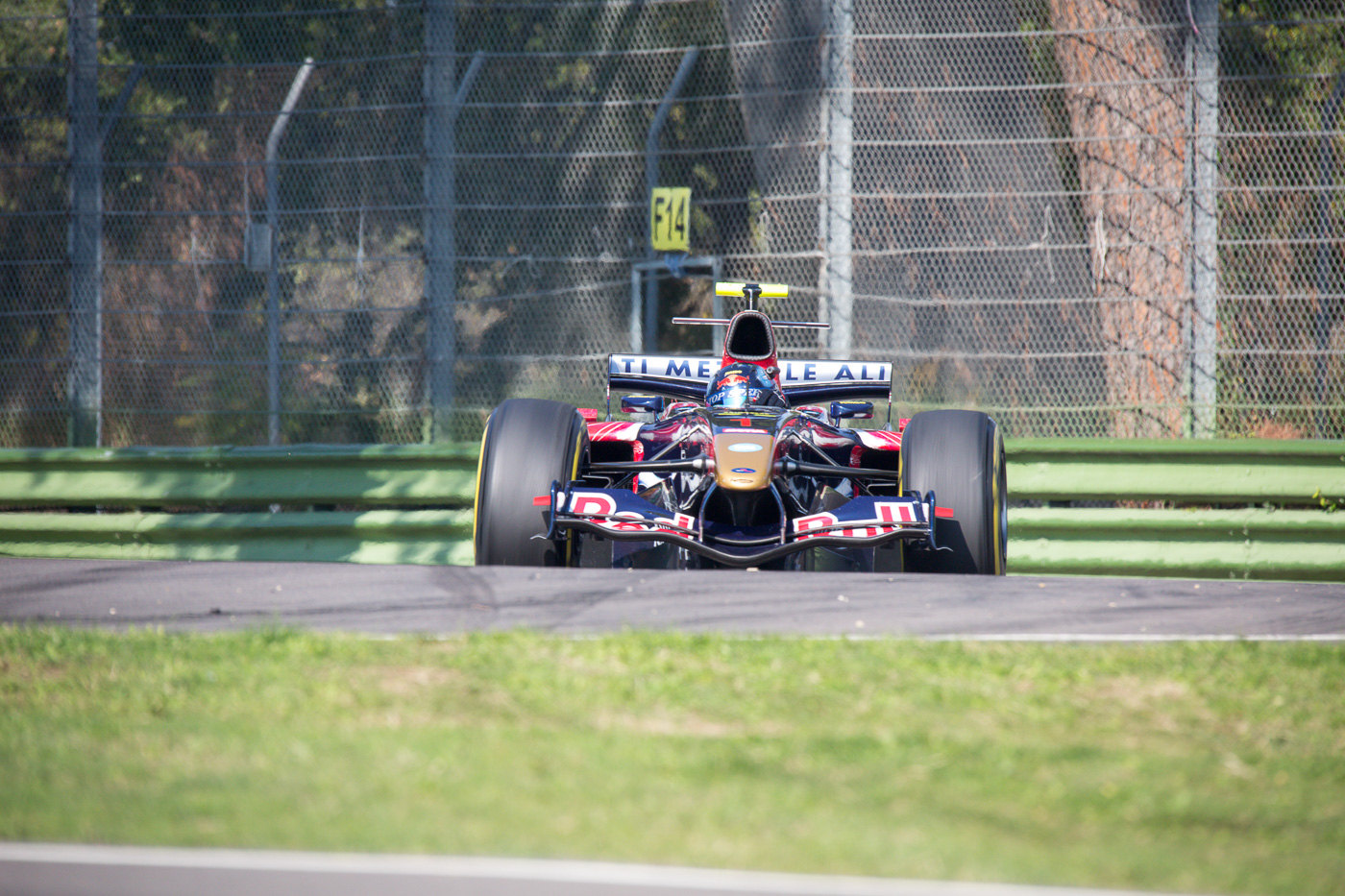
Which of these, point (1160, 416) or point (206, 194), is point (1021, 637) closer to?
point (1160, 416)

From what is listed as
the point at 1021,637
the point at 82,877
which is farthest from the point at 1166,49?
the point at 82,877

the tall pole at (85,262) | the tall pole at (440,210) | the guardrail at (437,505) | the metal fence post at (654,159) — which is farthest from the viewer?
the tall pole at (85,262)

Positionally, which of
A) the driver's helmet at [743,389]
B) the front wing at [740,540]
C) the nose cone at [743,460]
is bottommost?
the front wing at [740,540]

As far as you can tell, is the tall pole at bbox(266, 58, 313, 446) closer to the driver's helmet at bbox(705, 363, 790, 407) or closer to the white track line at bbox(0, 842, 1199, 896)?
the driver's helmet at bbox(705, 363, 790, 407)

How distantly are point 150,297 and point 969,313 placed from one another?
232 inches

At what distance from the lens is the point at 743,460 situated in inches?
246

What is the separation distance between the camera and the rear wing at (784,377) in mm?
7508

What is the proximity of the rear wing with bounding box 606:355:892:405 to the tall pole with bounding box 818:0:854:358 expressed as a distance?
420 mm

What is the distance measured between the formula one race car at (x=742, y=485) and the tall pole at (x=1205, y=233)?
1654mm

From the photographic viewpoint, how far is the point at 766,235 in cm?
842

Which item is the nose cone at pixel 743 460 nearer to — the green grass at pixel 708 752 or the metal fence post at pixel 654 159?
the green grass at pixel 708 752

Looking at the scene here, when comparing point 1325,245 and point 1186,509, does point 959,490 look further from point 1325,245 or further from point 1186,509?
point 1325,245

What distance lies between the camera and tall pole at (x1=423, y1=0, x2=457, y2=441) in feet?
27.1

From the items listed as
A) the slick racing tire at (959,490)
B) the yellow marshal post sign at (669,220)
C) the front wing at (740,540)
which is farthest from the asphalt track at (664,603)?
the yellow marshal post sign at (669,220)
